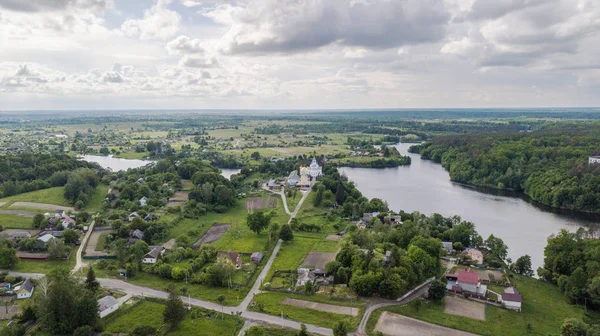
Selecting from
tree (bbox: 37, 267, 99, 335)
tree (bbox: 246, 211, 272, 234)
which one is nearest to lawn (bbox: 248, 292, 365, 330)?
tree (bbox: 37, 267, 99, 335)

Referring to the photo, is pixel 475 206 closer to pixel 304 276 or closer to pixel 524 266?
pixel 524 266

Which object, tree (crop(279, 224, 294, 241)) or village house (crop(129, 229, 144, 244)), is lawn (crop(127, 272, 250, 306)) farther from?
tree (crop(279, 224, 294, 241))

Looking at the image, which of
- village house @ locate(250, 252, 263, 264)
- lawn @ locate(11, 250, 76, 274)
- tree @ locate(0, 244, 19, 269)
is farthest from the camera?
village house @ locate(250, 252, 263, 264)

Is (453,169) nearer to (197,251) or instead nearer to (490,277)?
(490,277)

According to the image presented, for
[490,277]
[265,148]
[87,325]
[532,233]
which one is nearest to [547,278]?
[490,277]

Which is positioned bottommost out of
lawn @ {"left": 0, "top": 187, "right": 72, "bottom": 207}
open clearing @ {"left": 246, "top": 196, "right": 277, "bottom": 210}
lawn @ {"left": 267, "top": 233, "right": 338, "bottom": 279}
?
lawn @ {"left": 267, "top": 233, "right": 338, "bottom": 279}

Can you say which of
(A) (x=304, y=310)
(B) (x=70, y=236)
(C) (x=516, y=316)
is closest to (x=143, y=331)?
(A) (x=304, y=310)

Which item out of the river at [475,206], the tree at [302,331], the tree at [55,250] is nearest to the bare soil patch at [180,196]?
the tree at [55,250]
